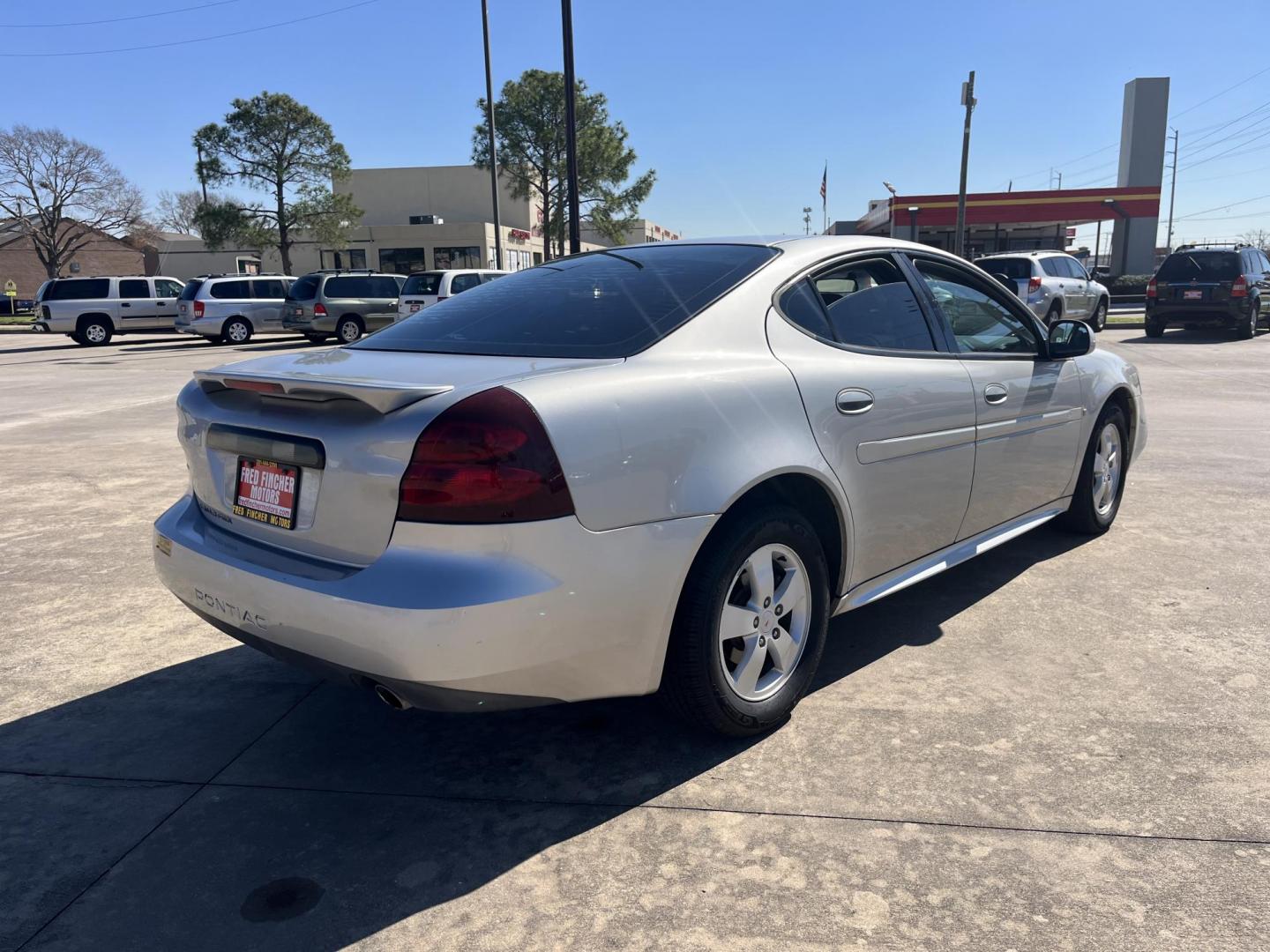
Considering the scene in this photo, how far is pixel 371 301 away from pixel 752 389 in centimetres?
2264

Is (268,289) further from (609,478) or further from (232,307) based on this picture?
(609,478)

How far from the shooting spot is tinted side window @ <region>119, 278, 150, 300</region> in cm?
2631

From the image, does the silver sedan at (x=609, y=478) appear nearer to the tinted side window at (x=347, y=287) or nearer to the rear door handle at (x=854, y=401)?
the rear door handle at (x=854, y=401)

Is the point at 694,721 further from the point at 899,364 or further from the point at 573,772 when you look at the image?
the point at 899,364

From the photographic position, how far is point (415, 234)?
5781 cm

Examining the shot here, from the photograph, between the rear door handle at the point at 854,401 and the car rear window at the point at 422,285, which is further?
the car rear window at the point at 422,285

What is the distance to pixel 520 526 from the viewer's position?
2324 millimetres

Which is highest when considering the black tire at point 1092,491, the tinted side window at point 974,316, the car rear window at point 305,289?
the car rear window at point 305,289

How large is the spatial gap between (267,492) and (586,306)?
122 cm

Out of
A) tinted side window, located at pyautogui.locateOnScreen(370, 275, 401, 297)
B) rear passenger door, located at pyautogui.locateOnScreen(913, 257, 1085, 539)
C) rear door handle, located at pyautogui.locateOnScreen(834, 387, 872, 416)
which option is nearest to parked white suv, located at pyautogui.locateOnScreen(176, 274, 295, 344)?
tinted side window, located at pyautogui.locateOnScreen(370, 275, 401, 297)

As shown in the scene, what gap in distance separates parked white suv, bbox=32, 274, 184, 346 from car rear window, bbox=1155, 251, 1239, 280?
82.6 feet

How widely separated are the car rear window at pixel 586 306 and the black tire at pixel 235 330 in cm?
2374

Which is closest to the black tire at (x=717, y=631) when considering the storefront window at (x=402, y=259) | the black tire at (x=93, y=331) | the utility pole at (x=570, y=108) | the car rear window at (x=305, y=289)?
the utility pole at (x=570, y=108)

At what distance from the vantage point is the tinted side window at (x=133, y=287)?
86.3 ft
